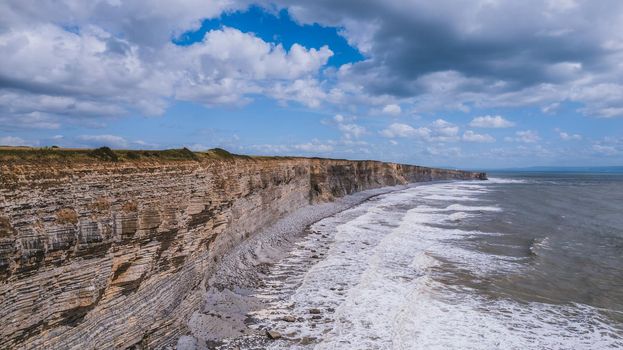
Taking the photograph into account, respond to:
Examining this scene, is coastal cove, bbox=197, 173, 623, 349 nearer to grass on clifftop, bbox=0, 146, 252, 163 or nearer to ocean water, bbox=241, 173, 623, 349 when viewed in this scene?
ocean water, bbox=241, 173, 623, 349

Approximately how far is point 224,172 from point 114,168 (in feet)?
25.2

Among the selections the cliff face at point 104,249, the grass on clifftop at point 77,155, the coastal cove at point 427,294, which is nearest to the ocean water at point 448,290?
the coastal cove at point 427,294

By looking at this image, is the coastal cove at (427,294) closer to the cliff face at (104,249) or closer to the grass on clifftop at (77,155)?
the cliff face at (104,249)

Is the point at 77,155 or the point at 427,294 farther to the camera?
the point at 427,294

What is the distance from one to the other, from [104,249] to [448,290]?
13.8 meters

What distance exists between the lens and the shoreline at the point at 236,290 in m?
12.6

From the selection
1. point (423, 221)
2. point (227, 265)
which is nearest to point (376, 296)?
point (227, 265)

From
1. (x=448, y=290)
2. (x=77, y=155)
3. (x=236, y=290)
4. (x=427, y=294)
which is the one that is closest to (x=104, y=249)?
(x=77, y=155)

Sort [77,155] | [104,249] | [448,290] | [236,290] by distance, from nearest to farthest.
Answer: [104,249] → [77,155] → [236,290] → [448,290]

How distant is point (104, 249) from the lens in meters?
10.2

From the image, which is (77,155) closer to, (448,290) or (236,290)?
(236,290)

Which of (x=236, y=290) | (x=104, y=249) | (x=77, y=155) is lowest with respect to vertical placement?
(x=236, y=290)

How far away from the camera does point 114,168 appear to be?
36.9 ft

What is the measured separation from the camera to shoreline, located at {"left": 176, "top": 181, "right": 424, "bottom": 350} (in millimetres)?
12620
